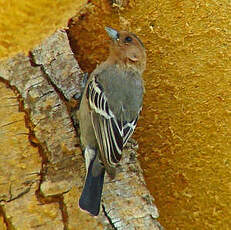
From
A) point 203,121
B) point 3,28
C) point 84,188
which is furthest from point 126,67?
point 84,188

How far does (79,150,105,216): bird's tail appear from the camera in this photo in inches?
103

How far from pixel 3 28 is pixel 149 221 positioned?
1.36 metres

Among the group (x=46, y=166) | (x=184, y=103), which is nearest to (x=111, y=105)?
(x=184, y=103)

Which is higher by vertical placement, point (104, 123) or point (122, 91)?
point (122, 91)

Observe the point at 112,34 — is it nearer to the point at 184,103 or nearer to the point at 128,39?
the point at 128,39

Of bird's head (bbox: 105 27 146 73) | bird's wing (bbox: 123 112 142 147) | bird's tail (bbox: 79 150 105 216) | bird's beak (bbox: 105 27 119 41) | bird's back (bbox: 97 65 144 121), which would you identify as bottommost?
bird's tail (bbox: 79 150 105 216)

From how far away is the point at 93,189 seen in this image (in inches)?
110

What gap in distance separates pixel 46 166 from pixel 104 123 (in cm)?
83

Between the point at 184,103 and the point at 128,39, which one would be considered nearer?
the point at 184,103

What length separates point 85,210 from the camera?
264 centimetres

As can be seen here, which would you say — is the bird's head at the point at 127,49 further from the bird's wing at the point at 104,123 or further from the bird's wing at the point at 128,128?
the bird's wing at the point at 128,128

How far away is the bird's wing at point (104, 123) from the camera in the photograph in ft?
11.0

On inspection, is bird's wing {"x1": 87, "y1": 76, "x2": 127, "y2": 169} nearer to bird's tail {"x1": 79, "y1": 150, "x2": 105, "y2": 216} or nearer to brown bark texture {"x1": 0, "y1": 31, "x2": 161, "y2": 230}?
bird's tail {"x1": 79, "y1": 150, "x2": 105, "y2": 216}

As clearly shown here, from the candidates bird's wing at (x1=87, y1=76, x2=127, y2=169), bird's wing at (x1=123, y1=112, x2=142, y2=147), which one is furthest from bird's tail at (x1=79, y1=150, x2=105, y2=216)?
bird's wing at (x1=123, y1=112, x2=142, y2=147)
